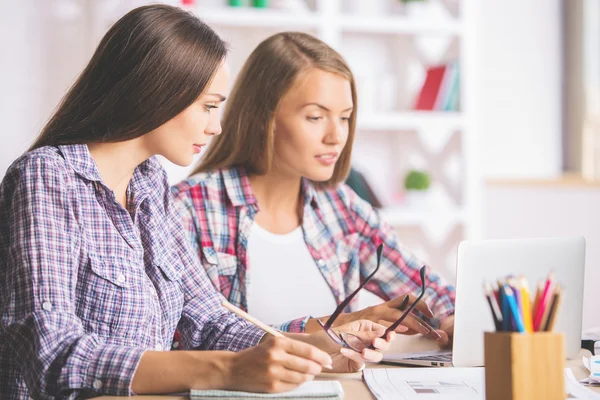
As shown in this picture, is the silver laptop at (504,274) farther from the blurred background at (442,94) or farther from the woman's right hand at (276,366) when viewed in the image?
the blurred background at (442,94)

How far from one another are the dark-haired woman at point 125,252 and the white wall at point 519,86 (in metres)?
3.20

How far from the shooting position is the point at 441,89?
3881mm

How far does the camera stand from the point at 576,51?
444 cm

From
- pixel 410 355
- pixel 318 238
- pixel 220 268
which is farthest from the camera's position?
pixel 318 238

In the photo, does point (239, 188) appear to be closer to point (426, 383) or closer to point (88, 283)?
point (88, 283)

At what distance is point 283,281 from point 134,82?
0.70m

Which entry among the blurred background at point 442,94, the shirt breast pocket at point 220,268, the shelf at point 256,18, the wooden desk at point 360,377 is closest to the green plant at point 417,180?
the blurred background at point 442,94

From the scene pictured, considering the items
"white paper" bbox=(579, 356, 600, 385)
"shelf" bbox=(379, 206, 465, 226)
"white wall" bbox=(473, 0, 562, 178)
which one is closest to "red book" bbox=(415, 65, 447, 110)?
"shelf" bbox=(379, 206, 465, 226)

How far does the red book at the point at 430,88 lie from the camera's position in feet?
12.7

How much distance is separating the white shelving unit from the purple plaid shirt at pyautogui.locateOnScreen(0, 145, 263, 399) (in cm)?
230

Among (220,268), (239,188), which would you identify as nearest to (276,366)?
(220,268)

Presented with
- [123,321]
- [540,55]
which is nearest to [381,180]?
[540,55]

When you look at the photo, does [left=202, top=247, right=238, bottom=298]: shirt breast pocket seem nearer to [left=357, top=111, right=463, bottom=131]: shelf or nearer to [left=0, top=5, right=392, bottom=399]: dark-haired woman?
[left=0, top=5, right=392, bottom=399]: dark-haired woman

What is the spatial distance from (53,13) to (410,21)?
1.65 m
